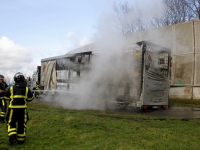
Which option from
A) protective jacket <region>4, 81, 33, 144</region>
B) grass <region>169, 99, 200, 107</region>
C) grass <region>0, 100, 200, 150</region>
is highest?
protective jacket <region>4, 81, 33, 144</region>

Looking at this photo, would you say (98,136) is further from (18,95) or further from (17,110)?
(18,95)

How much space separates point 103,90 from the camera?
1200 cm

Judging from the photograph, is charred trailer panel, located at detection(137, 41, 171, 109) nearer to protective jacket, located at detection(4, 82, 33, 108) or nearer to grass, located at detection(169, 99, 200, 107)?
grass, located at detection(169, 99, 200, 107)

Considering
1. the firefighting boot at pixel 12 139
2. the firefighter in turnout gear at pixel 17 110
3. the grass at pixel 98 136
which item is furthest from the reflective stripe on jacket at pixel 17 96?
the grass at pixel 98 136

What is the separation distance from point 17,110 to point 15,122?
0.89 feet

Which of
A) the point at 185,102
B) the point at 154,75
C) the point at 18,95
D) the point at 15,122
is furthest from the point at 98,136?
the point at 185,102

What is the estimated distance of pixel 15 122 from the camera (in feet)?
16.6

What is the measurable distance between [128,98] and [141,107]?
2.65 ft

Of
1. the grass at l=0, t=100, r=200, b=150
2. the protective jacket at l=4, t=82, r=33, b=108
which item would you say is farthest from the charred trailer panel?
the protective jacket at l=4, t=82, r=33, b=108

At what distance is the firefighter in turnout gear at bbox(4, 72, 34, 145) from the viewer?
498 centimetres

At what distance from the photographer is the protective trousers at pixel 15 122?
16.2 feet

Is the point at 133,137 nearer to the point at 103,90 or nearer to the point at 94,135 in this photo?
the point at 94,135

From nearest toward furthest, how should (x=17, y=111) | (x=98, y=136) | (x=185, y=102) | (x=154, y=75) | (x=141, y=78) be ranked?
(x=17, y=111), (x=98, y=136), (x=141, y=78), (x=154, y=75), (x=185, y=102)

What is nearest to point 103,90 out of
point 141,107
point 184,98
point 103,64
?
point 103,64
